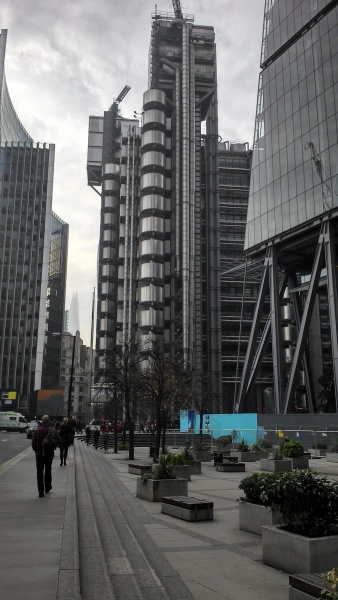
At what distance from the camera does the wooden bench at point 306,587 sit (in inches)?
156

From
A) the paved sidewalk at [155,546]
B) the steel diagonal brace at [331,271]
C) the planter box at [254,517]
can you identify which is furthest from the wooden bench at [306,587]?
the steel diagonal brace at [331,271]

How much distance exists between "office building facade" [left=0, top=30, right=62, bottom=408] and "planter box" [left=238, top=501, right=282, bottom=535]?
101606mm

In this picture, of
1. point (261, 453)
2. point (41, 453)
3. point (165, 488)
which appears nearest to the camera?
point (165, 488)

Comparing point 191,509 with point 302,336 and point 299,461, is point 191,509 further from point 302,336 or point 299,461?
point 302,336

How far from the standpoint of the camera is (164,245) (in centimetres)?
8144

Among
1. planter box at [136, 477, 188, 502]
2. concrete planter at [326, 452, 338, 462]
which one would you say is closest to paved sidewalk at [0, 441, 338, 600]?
planter box at [136, 477, 188, 502]

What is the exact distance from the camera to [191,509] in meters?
8.73

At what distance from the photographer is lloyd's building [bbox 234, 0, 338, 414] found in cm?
4331

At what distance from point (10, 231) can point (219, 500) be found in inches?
4388

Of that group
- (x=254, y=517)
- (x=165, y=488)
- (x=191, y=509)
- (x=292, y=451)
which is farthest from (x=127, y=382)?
(x=254, y=517)

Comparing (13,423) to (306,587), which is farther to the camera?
(13,423)

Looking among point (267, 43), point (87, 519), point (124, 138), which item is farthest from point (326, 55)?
point (124, 138)

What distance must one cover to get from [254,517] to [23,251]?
112696 millimetres

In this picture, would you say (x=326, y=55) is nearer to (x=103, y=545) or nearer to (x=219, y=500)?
(x=219, y=500)
